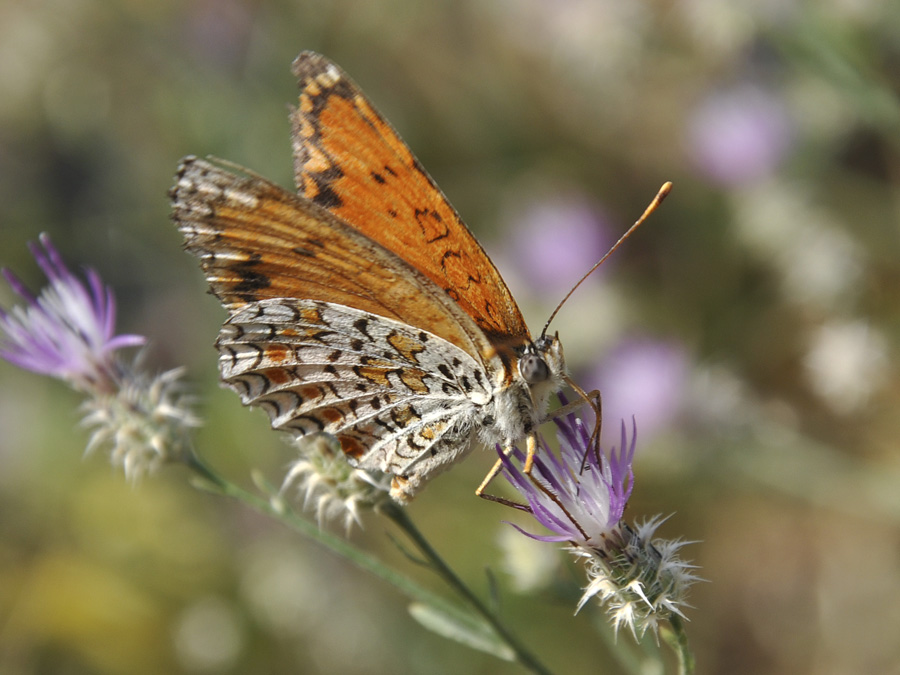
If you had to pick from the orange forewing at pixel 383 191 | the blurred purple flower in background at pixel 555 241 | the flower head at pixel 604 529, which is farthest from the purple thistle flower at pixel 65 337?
the blurred purple flower in background at pixel 555 241

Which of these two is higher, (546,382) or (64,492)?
(546,382)

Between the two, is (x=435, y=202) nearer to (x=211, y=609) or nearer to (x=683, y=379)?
(x=683, y=379)

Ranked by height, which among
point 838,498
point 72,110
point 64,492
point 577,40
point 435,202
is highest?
point 577,40

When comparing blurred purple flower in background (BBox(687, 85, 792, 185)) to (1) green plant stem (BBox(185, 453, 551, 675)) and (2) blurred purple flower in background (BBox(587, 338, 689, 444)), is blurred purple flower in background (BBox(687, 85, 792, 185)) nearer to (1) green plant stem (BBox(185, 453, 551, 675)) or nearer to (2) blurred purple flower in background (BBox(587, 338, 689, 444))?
(2) blurred purple flower in background (BBox(587, 338, 689, 444))

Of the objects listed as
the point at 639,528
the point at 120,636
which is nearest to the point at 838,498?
the point at 639,528

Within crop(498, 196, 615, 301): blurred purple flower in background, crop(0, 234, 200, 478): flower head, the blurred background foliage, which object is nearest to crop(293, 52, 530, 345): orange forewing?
crop(0, 234, 200, 478): flower head

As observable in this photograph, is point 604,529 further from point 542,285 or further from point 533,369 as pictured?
point 542,285

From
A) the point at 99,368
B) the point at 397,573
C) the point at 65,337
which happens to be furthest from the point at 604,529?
the point at 65,337
